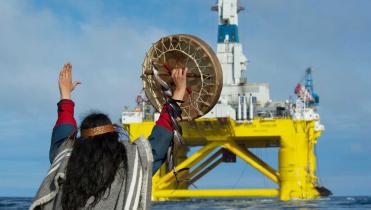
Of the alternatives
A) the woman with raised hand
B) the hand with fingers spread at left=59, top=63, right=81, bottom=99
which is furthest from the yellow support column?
the woman with raised hand

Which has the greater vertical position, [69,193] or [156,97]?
[156,97]

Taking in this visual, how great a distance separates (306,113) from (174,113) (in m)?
35.8

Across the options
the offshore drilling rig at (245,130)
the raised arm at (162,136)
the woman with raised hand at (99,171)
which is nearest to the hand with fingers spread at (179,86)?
the raised arm at (162,136)

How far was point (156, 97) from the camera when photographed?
5113mm

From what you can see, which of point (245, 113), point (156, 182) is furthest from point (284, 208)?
point (156, 182)

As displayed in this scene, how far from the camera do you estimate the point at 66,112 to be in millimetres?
4098

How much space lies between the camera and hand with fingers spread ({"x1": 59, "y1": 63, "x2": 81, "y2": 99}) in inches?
165

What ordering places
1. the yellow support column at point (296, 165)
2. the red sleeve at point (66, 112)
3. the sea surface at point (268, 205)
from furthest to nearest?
the yellow support column at point (296, 165), the sea surface at point (268, 205), the red sleeve at point (66, 112)

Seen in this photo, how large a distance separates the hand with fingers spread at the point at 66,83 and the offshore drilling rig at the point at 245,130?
31.9 m

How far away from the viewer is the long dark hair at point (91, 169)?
137 inches

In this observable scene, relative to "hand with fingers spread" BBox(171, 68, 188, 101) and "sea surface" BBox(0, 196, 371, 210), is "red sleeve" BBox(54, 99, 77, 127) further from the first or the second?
"sea surface" BBox(0, 196, 371, 210)

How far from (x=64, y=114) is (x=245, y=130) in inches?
1379

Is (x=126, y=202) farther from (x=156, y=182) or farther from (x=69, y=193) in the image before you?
(x=156, y=182)

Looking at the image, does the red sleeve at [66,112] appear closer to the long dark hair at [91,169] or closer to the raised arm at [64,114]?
the raised arm at [64,114]
